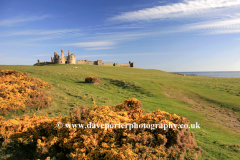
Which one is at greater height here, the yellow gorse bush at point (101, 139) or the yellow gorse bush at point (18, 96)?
the yellow gorse bush at point (18, 96)

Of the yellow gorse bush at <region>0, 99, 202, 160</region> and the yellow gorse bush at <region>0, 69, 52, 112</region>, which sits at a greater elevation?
the yellow gorse bush at <region>0, 69, 52, 112</region>

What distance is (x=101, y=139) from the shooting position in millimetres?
6770

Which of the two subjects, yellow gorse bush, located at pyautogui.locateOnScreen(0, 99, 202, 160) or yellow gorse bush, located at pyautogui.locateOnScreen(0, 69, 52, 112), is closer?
yellow gorse bush, located at pyautogui.locateOnScreen(0, 99, 202, 160)

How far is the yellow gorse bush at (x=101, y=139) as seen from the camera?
6359 mm

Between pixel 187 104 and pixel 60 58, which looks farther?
pixel 60 58

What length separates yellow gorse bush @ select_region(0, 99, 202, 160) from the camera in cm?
636

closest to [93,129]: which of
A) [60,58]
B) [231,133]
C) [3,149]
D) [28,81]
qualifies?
[3,149]

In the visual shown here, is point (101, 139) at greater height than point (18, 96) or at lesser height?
lesser

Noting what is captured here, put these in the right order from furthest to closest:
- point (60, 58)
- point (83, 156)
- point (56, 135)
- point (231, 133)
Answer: point (60, 58) → point (231, 133) → point (56, 135) → point (83, 156)

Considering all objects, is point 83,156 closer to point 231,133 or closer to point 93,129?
point 93,129

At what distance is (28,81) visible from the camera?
1623cm

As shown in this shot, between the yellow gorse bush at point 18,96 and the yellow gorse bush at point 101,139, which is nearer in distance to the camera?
the yellow gorse bush at point 101,139

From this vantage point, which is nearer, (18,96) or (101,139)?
(101,139)

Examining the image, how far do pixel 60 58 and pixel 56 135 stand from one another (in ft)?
259
